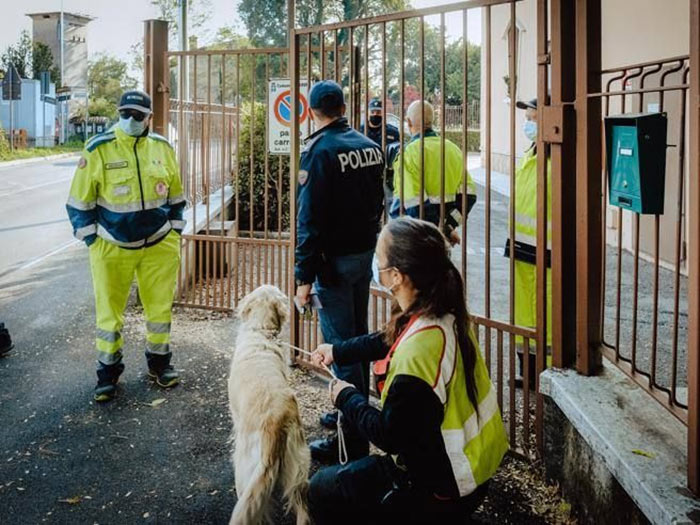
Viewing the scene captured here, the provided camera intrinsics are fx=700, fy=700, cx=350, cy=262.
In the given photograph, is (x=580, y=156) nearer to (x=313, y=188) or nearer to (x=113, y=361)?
(x=313, y=188)

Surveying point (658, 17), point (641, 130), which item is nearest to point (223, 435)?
point (641, 130)

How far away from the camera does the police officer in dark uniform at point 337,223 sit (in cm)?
411

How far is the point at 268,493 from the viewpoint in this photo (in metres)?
3.01

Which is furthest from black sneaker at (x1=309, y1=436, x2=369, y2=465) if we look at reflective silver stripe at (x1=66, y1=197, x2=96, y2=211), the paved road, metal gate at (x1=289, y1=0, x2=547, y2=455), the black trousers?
the paved road

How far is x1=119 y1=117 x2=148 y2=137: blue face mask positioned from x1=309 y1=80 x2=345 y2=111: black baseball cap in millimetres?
1726

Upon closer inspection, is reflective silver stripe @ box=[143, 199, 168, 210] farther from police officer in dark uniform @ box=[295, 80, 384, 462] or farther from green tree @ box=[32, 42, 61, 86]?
green tree @ box=[32, 42, 61, 86]

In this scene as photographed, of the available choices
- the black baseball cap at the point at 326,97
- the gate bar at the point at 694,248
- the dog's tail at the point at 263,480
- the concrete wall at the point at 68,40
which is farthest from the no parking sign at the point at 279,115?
the concrete wall at the point at 68,40

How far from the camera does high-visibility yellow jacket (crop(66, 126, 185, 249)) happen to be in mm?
5141

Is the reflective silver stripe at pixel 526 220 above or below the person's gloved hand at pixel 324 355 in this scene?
above

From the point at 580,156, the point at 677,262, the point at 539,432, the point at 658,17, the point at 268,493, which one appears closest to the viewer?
the point at 677,262

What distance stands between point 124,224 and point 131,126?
747 millimetres

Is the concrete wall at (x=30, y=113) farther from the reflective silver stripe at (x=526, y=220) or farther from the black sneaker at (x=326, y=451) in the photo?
the black sneaker at (x=326, y=451)

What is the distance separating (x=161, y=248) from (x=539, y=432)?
314 centimetres

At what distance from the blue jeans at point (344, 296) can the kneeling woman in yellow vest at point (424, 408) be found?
4.98ft
